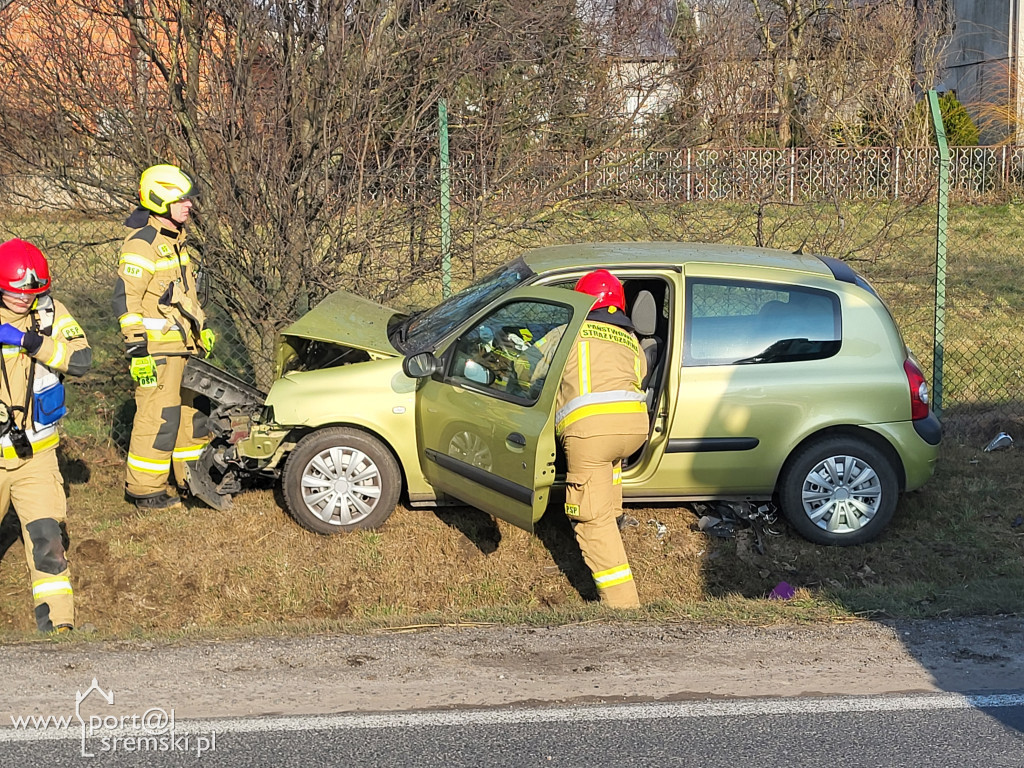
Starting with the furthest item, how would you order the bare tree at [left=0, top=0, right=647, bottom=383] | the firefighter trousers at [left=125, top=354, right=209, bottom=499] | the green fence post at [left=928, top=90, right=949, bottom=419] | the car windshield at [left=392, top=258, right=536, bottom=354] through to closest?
the green fence post at [left=928, top=90, right=949, bottom=419] < the bare tree at [left=0, top=0, right=647, bottom=383] < the firefighter trousers at [left=125, top=354, right=209, bottom=499] < the car windshield at [left=392, top=258, right=536, bottom=354]

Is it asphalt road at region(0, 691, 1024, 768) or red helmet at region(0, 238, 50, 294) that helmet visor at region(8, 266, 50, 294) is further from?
asphalt road at region(0, 691, 1024, 768)

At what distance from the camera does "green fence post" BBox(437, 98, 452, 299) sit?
26.3ft

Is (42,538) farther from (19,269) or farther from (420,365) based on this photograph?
(420,365)

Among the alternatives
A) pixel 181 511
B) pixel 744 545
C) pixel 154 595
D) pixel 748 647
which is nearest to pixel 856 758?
pixel 748 647

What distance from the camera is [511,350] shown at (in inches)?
244

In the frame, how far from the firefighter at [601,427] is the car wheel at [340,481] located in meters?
1.24

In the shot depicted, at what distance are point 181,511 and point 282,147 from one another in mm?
2655

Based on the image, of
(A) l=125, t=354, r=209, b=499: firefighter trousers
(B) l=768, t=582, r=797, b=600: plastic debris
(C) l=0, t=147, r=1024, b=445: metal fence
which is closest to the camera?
(B) l=768, t=582, r=797, b=600: plastic debris

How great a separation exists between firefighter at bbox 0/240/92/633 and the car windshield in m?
1.93

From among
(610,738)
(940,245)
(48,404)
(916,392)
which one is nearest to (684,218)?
(940,245)

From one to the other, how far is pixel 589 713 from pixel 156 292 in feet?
13.0

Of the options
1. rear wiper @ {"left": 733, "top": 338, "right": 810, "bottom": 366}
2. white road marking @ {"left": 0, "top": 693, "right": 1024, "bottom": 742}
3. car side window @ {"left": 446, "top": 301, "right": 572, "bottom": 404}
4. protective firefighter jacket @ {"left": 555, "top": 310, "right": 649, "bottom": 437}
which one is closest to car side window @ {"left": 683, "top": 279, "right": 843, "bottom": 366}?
rear wiper @ {"left": 733, "top": 338, "right": 810, "bottom": 366}

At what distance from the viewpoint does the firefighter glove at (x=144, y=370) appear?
6.61 meters

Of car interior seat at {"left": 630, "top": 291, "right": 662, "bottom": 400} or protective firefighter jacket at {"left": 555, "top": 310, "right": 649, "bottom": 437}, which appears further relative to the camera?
car interior seat at {"left": 630, "top": 291, "right": 662, "bottom": 400}
